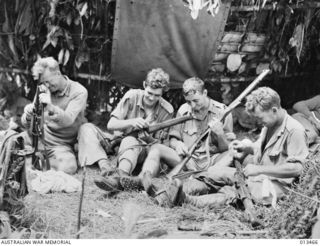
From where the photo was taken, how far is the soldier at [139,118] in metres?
8.63

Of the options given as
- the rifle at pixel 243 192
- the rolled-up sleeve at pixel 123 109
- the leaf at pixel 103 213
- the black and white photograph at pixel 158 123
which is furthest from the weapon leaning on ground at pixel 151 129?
the leaf at pixel 103 213

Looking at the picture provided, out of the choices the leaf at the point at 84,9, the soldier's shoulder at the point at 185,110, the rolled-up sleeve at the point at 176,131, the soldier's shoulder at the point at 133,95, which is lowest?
the rolled-up sleeve at the point at 176,131

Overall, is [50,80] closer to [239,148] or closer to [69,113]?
[69,113]

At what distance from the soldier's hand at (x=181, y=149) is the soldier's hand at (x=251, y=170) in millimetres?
957

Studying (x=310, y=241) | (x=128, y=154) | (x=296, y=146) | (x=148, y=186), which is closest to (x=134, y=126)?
(x=128, y=154)

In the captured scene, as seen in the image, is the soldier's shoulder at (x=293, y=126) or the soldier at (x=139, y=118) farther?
the soldier at (x=139, y=118)

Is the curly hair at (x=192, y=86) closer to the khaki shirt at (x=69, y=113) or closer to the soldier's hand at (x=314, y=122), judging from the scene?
the khaki shirt at (x=69, y=113)

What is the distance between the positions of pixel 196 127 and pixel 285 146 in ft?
4.83

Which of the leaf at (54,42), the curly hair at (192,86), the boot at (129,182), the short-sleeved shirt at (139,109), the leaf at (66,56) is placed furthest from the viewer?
the leaf at (66,56)

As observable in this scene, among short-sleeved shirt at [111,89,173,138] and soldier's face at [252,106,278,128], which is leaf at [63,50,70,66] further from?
soldier's face at [252,106,278,128]

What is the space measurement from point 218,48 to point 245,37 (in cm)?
38

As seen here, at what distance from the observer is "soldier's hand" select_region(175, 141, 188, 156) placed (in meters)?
8.62

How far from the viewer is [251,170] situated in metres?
7.71

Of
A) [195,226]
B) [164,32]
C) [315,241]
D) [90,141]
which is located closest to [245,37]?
[164,32]
